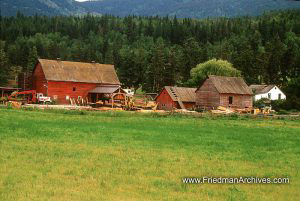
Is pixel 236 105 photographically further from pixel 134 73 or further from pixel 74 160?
pixel 74 160

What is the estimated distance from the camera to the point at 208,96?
218 feet

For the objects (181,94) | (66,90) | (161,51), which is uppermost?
(161,51)

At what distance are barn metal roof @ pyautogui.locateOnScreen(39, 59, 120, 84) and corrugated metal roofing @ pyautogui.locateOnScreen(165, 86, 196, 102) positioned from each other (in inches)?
453

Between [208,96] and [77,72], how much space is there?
22044 mm

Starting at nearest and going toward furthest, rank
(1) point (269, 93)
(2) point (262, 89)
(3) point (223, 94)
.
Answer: (3) point (223, 94) < (1) point (269, 93) < (2) point (262, 89)

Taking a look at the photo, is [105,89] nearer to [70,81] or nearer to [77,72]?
[70,81]

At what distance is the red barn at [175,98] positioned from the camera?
220ft

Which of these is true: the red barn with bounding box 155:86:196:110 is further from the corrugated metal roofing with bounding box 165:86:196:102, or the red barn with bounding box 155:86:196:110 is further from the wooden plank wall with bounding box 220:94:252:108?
the wooden plank wall with bounding box 220:94:252:108

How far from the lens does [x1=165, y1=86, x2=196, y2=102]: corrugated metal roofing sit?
67.4m

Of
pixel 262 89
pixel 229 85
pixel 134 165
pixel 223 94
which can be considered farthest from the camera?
pixel 262 89

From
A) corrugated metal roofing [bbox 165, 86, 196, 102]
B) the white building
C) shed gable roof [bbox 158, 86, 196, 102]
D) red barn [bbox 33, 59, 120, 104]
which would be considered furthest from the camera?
the white building

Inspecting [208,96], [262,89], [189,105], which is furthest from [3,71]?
[262,89]

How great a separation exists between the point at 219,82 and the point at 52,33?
130522 mm

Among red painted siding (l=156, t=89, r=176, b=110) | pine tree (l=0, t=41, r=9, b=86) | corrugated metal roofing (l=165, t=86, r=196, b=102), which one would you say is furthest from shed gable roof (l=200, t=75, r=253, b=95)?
pine tree (l=0, t=41, r=9, b=86)
